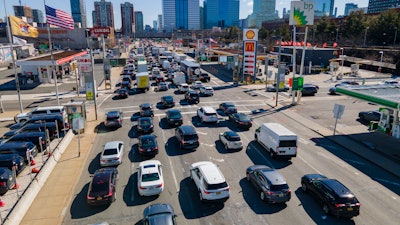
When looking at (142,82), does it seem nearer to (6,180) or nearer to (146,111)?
(146,111)

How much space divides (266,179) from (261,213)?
6.65 feet

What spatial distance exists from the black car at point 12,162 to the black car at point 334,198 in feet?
64.9

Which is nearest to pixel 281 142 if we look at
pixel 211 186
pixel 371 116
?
pixel 211 186

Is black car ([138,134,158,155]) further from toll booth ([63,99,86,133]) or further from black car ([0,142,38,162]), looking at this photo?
toll booth ([63,99,86,133])

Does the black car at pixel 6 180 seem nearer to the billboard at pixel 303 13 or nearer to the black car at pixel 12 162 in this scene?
the black car at pixel 12 162

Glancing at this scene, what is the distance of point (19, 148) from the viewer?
2267 centimetres

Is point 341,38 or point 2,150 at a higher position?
point 341,38

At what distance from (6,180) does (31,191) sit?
6.68ft

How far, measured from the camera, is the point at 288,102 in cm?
4428

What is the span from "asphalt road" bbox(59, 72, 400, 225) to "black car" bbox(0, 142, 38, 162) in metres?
4.46

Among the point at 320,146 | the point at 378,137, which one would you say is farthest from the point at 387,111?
the point at 320,146

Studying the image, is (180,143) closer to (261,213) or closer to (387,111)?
(261,213)

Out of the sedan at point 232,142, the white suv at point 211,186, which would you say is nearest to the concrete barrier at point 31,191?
the white suv at point 211,186

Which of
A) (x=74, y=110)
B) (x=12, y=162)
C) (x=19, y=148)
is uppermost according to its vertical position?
(x=74, y=110)
